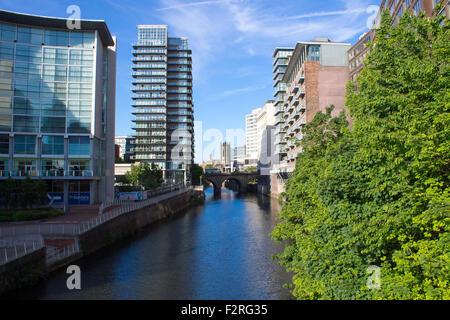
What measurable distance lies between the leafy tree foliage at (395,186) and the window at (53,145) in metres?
43.4

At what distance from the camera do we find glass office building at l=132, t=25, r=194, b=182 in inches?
4028

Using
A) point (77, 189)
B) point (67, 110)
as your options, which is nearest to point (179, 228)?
point (77, 189)

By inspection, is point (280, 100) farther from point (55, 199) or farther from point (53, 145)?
point (55, 199)

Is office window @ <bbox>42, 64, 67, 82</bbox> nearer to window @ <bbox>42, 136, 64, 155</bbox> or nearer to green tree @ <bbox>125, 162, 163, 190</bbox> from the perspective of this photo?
window @ <bbox>42, 136, 64, 155</bbox>

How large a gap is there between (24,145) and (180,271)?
112ft

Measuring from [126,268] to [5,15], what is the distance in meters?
42.0

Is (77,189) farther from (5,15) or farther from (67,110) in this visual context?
(5,15)

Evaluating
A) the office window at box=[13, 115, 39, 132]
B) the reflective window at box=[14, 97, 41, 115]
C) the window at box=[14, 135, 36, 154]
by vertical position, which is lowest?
the window at box=[14, 135, 36, 154]

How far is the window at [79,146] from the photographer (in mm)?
47938

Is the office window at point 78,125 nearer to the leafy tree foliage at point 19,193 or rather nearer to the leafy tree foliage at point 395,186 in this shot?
the leafy tree foliage at point 19,193

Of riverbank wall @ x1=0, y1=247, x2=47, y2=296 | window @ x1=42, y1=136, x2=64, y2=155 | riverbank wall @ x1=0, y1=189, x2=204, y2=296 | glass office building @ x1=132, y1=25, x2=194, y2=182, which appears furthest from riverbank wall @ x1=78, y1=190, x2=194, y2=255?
glass office building @ x1=132, y1=25, x2=194, y2=182

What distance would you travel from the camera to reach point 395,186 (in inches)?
411

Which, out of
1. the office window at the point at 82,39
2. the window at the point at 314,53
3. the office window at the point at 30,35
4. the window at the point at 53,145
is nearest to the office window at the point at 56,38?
the office window at the point at 30,35

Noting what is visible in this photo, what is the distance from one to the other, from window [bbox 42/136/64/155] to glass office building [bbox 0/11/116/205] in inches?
4.9
